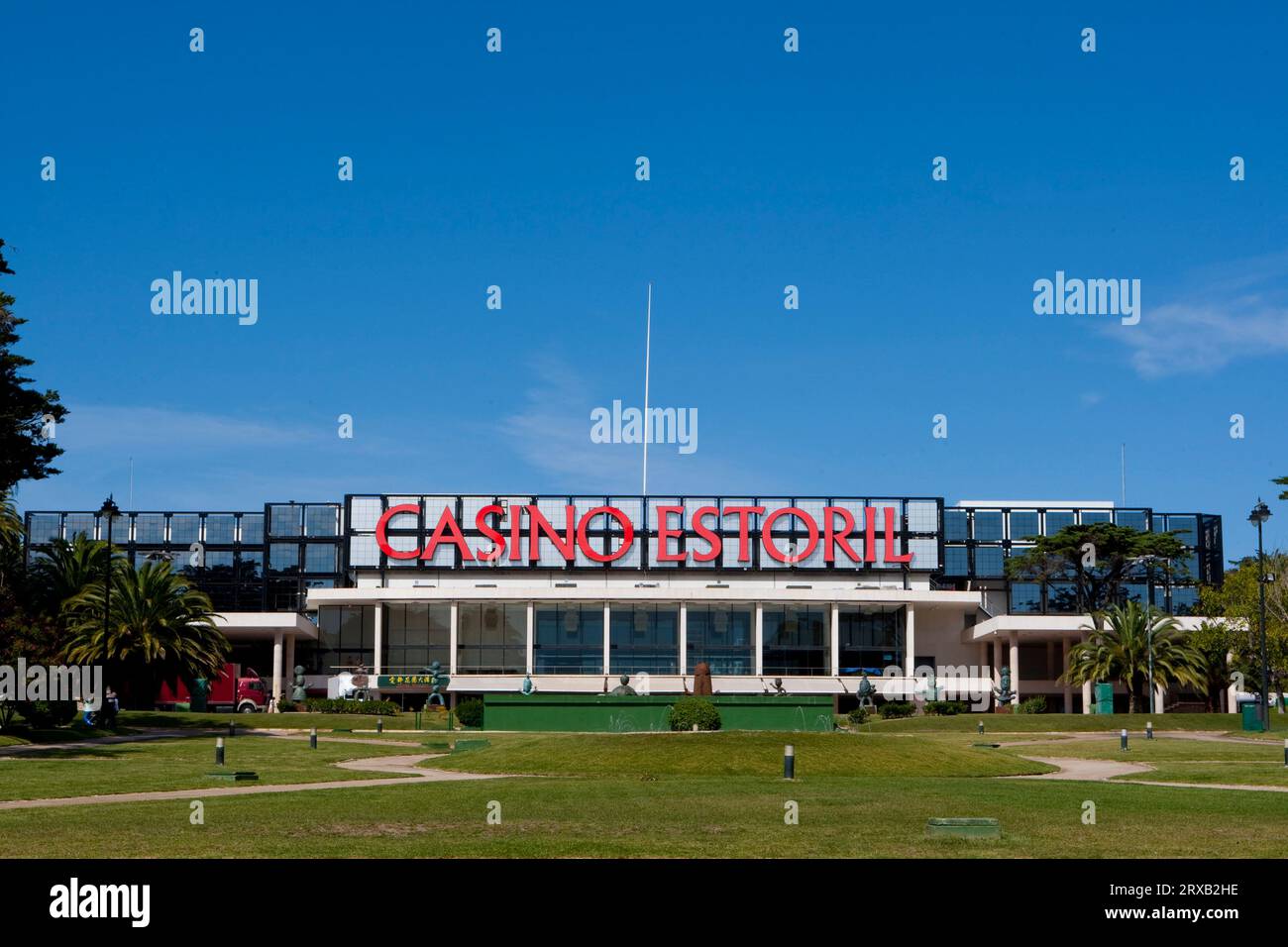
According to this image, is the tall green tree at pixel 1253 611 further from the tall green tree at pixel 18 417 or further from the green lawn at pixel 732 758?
the tall green tree at pixel 18 417

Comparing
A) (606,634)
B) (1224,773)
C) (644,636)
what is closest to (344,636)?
(606,634)

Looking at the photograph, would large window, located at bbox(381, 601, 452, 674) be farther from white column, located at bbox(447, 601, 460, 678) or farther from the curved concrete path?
the curved concrete path

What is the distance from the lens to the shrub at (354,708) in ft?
253

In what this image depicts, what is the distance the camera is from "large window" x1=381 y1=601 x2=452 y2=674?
10450 centimetres

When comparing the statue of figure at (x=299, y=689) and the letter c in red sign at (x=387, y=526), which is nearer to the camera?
the statue of figure at (x=299, y=689)

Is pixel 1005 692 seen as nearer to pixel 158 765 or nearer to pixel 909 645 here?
pixel 909 645

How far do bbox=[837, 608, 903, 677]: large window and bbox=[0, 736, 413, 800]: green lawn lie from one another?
5757 cm

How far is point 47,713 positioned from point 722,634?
5471 centimetres

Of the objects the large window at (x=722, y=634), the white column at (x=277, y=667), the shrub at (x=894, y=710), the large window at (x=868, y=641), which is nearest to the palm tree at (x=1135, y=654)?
the shrub at (x=894, y=710)

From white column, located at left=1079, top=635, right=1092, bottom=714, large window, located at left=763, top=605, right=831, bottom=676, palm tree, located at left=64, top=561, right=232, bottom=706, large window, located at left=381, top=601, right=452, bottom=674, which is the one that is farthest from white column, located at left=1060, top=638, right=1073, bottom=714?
palm tree, located at left=64, top=561, right=232, bottom=706

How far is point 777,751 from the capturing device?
35.3 metres

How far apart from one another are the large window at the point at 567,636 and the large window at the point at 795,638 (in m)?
12.1
